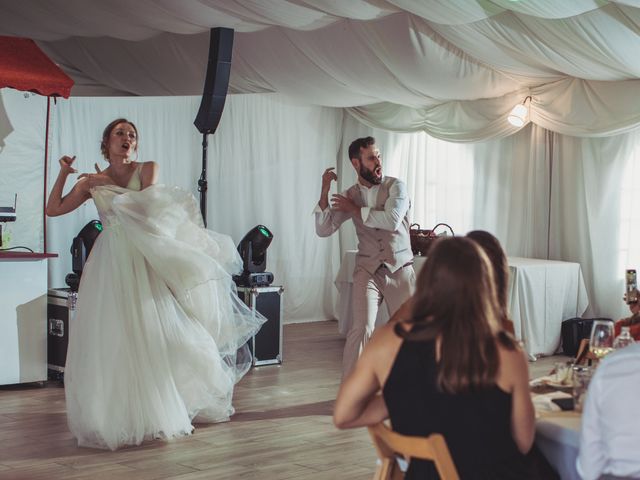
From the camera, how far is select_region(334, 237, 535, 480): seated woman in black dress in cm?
219

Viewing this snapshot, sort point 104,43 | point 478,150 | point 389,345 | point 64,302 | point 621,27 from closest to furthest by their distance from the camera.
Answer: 1. point 389,345
2. point 621,27
3. point 64,302
4. point 104,43
5. point 478,150

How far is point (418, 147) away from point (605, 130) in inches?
107

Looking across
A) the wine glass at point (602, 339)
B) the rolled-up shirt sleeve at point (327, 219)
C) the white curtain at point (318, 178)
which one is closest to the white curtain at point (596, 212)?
the white curtain at point (318, 178)

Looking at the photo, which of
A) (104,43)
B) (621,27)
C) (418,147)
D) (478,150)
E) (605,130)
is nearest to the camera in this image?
(621,27)

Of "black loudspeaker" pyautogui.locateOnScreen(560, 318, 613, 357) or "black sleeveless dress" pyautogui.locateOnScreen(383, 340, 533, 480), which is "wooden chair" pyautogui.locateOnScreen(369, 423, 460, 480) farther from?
"black loudspeaker" pyautogui.locateOnScreen(560, 318, 613, 357)

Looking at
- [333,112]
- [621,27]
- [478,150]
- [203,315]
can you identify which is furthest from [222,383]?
[333,112]

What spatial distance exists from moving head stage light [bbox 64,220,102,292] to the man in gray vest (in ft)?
7.15

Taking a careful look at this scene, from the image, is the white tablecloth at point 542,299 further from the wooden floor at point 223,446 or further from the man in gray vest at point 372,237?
the man in gray vest at point 372,237

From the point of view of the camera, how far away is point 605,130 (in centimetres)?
745

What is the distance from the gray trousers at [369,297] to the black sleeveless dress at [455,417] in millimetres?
3117

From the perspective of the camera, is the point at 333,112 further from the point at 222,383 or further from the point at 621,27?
the point at 222,383

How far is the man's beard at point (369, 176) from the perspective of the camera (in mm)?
5621

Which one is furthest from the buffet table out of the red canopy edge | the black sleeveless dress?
the black sleeveless dress

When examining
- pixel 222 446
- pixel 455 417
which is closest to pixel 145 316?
pixel 222 446
